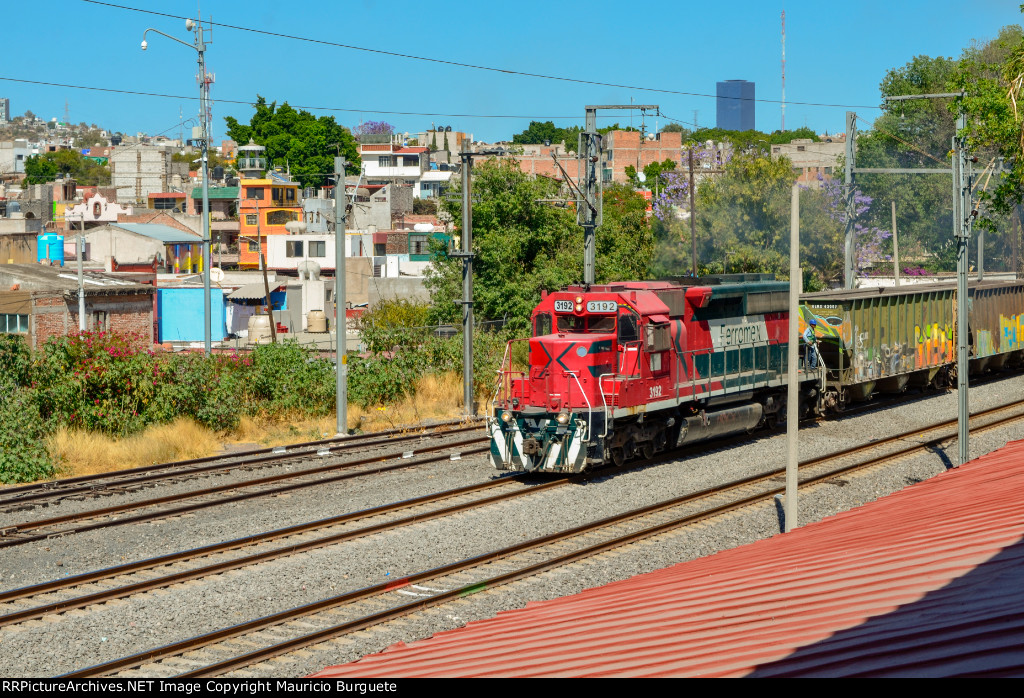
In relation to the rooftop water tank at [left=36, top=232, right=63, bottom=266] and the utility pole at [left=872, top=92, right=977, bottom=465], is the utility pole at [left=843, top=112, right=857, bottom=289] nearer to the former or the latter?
the utility pole at [left=872, top=92, right=977, bottom=465]

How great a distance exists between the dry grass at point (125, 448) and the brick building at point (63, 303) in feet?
59.2

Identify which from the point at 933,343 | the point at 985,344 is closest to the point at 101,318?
the point at 933,343

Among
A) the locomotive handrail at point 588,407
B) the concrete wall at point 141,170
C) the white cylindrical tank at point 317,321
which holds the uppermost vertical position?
the concrete wall at point 141,170

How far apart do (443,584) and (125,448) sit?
11.4 metres

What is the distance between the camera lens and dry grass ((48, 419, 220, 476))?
67.6 feet

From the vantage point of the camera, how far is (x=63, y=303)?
133 ft

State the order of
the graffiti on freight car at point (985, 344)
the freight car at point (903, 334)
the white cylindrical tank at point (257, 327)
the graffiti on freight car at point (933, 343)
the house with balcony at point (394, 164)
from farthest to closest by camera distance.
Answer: the house with balcony at point (394, 164) → the white cylindrical tank at point (257, 327) → the graffiti on freight car at point (985, 344) → the graffiti on freight car at point (933, 343) → the freight car at point (903, 334)

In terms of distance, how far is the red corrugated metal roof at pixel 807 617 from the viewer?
12.6 ft

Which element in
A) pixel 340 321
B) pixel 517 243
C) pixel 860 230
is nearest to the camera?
pixel 340 321

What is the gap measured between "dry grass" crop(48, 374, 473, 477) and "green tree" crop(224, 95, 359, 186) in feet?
321

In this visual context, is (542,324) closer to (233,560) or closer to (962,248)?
(962,248)

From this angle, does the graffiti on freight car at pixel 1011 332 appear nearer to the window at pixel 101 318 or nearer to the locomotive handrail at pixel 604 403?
the locomotive handrail at pixel 604 403

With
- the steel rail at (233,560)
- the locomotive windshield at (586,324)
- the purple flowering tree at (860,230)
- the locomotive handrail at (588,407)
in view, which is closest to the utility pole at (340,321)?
the locomotive windshield at (586,324)

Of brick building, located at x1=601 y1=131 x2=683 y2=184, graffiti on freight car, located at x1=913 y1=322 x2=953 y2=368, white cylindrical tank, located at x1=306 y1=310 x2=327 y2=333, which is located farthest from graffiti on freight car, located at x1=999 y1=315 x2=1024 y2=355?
brick building, located at x1=601 y1=131 x2=683 y2=184
